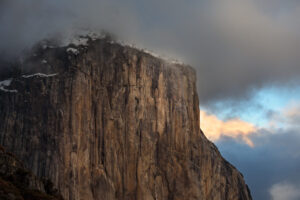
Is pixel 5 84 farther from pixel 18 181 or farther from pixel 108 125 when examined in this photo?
pixel 18 181

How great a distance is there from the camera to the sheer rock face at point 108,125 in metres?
104

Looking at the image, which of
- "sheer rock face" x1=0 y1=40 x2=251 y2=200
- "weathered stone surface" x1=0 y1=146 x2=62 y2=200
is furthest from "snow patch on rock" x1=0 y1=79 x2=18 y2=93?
"weathered stone surface" x1=0 y1=146 x2=62 y2=200

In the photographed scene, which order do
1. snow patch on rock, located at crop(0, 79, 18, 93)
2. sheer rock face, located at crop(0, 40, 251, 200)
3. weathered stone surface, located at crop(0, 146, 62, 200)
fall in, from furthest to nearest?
snow patch on rock, located at crop(0, 79, 18, 93) < sheer rock face, located at crop(0, 40, 251, 200) < weathered stone surface, located at crop(0, 146, 62, 200)

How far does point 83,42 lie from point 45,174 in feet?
86.3

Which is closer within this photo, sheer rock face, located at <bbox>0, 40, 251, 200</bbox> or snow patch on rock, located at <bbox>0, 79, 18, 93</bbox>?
sheer rock face, located at <bbox>0, 40, 251, 200</bbox>

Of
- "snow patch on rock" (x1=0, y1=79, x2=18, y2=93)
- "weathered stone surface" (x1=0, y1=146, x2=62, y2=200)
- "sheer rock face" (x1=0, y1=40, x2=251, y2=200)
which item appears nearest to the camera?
"weathered stone surface" (x1=0, y1=146, x2=62, y2=200)

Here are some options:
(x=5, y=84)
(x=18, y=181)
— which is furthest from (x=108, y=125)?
(x=18, y=181)

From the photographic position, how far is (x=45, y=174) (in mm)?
101000

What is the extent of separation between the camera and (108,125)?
109 m

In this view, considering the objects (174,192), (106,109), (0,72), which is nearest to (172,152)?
(174,192)

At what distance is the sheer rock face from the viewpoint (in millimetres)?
103688

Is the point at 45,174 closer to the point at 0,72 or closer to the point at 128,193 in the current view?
the point at 128,193

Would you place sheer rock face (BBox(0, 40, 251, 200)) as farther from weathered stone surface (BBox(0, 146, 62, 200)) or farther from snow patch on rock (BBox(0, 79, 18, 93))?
weathered stone surface (BBox(0, 146, 62, 200))

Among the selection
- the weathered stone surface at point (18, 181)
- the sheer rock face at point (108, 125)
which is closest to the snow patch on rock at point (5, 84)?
the sheer rock face at point (108, 125)
